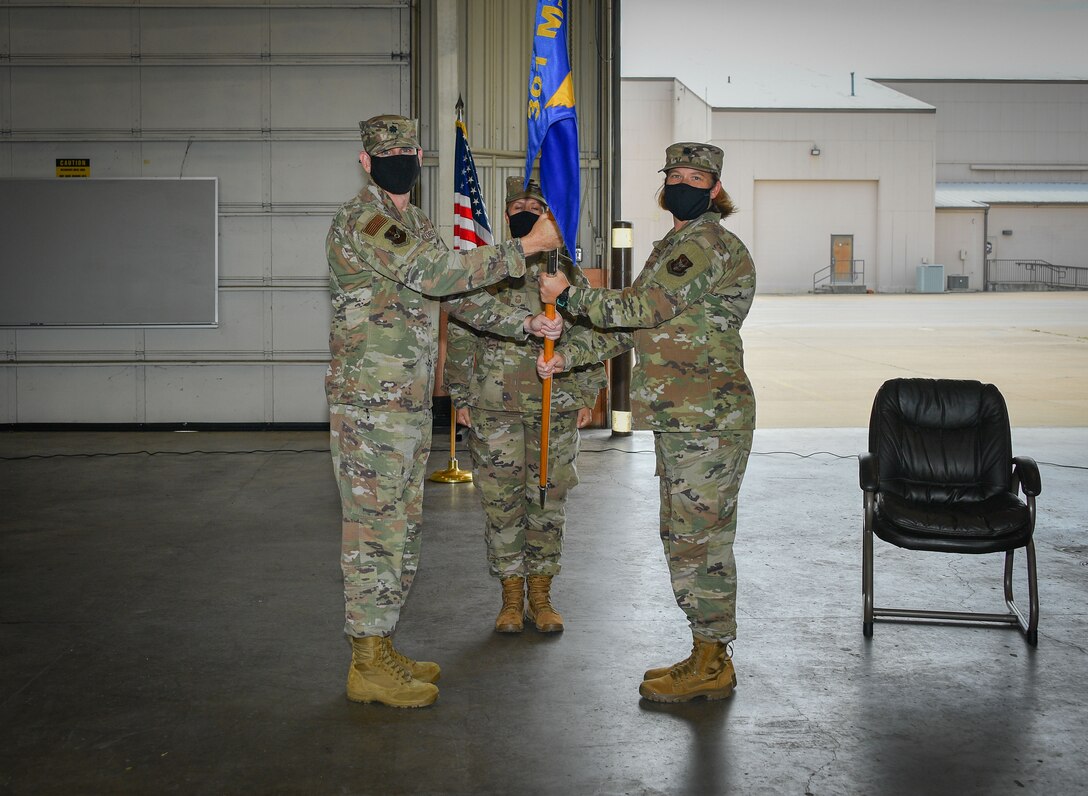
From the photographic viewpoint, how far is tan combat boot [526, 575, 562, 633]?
4.42 m

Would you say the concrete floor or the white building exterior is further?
the white building exterior

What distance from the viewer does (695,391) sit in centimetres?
364

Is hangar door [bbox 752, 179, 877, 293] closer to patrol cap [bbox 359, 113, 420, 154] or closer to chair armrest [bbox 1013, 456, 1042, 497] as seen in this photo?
chair armrest [bbox 1013, 456, 1042, 497]

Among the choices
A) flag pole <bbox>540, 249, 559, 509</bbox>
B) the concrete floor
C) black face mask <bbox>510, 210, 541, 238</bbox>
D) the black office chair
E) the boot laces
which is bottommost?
the concrete floor

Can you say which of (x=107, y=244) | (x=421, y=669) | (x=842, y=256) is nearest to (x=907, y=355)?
(x=107, y=244)

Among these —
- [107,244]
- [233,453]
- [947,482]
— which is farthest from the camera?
[107,244]

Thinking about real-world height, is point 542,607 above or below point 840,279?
below

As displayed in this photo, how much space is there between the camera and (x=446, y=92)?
32.9 feet

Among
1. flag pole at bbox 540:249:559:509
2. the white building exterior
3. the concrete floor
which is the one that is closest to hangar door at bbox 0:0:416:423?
the concrete floor

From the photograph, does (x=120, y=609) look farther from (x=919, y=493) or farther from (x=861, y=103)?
(x=861, y=103)

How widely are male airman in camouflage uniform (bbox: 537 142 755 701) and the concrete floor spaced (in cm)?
24

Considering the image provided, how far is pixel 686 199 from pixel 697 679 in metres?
1.58

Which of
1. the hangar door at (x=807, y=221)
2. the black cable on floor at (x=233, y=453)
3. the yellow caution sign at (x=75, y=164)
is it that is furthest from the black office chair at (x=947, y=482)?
the hangar door at (x=807, y=221)

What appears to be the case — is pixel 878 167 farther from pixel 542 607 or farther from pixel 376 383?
pixel 376 383
